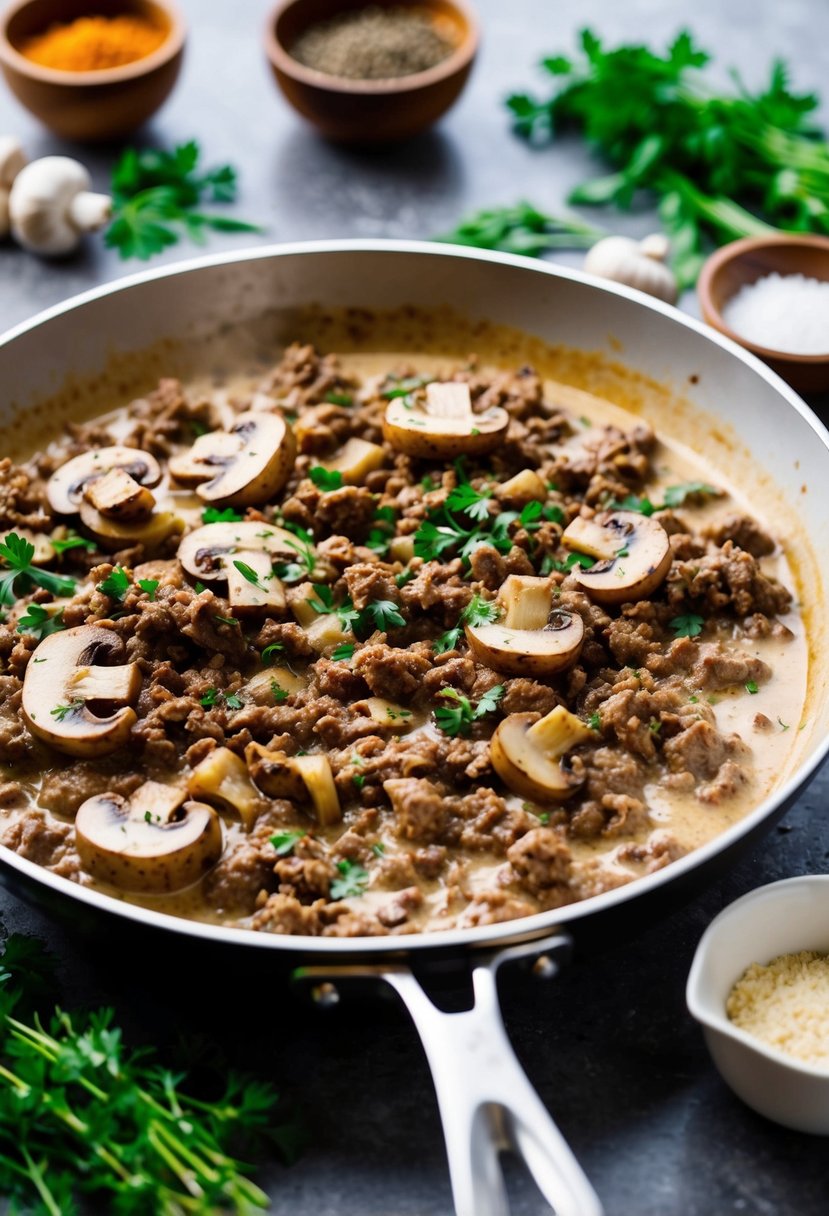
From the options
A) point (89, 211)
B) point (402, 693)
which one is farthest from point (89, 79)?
point (402, 693)

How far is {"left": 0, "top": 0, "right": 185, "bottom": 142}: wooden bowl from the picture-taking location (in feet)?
21.0

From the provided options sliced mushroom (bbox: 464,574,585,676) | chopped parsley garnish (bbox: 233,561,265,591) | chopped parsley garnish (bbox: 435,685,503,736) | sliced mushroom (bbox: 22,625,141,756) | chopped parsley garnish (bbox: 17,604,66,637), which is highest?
sliced mushroom (bbox: 464,574,585,676)

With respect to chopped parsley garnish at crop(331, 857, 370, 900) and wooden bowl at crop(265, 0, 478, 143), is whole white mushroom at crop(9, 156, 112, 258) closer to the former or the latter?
wooden bowl at crop(265, 0, 478, 143)

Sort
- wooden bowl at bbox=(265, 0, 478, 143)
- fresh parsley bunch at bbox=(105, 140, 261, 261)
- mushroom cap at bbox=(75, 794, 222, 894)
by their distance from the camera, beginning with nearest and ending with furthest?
mushroom cap at bbox=(75, 794, 222, 894) < fresh parsley bunch at bbox=(105, 140, 261, 261) < wooden bowl at bbox=(265, 0, 478, 143)

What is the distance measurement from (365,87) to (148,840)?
4.31 metres

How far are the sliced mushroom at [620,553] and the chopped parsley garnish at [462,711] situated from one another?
557 mm

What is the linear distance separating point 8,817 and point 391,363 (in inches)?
102

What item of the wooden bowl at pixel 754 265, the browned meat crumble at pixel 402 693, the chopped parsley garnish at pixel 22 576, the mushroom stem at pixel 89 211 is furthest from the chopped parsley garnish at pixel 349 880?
the mushroom stem at pixel 89 211

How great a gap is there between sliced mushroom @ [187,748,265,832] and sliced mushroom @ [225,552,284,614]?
55 cm

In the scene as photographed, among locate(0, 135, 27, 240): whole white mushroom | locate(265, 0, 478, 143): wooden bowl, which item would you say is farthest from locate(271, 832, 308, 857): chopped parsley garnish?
locate(265, 0, 478, 143): wooden bowl

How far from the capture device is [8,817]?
390 centimetres

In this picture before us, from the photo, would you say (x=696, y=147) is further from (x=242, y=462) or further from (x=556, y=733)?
(x=556, y=733)

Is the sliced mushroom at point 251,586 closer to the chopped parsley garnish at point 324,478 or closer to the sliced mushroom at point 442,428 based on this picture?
the chopped parsley garnish at point 324,478

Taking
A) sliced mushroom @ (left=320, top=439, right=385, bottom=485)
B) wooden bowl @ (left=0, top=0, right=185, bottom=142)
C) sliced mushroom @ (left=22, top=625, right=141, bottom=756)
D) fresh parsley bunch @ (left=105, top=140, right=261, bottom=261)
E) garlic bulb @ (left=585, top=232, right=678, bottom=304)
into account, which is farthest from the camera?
wooden bowl @ (left=0, top=0, right=185, bottom=142)
